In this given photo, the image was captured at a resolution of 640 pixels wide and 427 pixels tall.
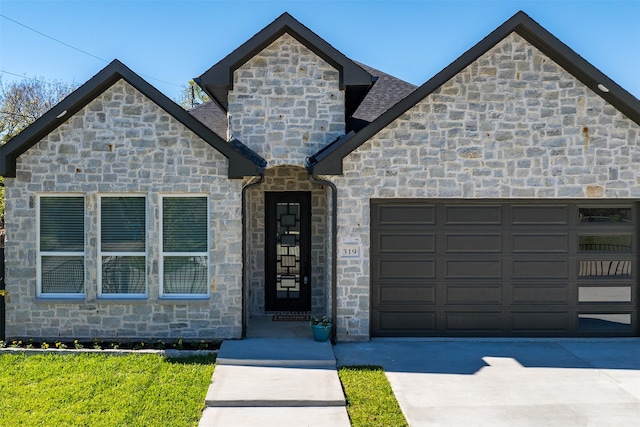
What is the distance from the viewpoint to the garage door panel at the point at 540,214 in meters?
9.84

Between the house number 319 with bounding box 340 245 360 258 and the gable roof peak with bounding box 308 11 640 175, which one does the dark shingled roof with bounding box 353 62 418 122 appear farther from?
the house number 319 with bounding box 340 245 360 258

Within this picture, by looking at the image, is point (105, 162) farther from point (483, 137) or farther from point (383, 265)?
point (483, 137)

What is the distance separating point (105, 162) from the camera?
9.41 metres

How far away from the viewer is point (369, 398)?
684 centimetres

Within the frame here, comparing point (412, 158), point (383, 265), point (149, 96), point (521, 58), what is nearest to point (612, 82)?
point (521, 58)

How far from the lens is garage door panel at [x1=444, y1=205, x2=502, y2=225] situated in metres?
9.84

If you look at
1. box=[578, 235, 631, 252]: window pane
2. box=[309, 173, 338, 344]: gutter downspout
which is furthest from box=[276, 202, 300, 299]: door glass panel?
box=[578, 235, 631, 252]: window pane

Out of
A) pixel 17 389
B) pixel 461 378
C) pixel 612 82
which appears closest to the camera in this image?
pixel 17 389

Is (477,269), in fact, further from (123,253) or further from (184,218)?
(123,253)

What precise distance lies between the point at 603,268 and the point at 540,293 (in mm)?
1353

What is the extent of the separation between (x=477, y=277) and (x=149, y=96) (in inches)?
280

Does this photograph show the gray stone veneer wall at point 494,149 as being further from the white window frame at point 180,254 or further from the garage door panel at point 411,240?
the white window frame at point 180,254

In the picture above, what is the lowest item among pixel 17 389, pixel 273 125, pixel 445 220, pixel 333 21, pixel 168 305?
pixel 17 389

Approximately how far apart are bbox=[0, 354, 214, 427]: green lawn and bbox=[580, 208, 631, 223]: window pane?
7.58 m
